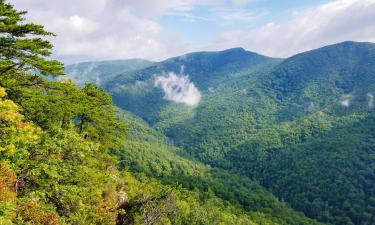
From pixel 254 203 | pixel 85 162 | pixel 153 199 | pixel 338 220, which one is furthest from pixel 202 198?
pixel 85 162

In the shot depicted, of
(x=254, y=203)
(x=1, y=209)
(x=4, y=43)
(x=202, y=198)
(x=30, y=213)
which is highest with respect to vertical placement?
(x=4, y=43)

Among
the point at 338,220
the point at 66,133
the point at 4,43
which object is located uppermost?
the point at 4,43

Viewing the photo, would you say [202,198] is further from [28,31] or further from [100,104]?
[28,31]

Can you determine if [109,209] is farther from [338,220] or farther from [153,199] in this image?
[338,220]

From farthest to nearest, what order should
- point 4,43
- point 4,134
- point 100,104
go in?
point 100,104
point 4,43
point 4,134

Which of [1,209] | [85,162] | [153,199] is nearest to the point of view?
[1,209]

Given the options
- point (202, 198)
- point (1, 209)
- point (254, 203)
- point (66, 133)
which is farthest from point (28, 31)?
point (254, 203)

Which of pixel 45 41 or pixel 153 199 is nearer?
pixel 45 41

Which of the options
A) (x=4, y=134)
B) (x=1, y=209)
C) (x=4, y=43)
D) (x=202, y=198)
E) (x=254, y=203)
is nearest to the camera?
(x=1, y=209)

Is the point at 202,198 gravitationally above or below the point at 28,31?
below
